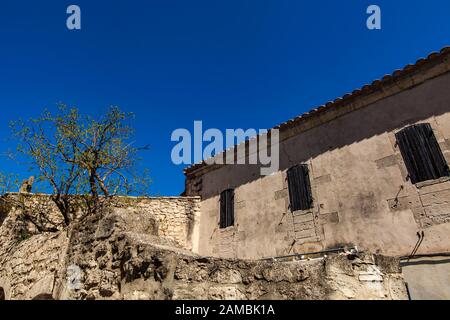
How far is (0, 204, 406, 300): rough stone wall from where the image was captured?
2668 mm

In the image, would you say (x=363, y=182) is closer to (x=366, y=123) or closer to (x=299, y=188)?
(x=366, y=123)

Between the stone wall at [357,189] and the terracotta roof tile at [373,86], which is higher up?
the terracotta roof tile at [373,86]

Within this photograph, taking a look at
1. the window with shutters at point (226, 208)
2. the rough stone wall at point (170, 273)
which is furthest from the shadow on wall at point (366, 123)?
the rough stone wall at point (170, 273)

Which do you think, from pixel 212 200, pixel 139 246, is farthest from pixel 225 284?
pixel 212 200

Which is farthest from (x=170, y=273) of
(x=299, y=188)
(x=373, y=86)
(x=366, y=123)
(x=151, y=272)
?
(x=373, y=86)

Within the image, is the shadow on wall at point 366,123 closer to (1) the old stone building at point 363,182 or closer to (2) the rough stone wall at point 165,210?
(1) the old stone building at point 363,182

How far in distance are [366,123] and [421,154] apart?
172 centimetres

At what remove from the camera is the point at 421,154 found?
711 centimetres

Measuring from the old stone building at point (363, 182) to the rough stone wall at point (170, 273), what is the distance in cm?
468

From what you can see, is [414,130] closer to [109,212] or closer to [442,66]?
[442,66]

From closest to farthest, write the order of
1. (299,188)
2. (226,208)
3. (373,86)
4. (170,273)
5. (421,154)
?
(170,273), (421,154), (373,86), (299,188), (226,208)

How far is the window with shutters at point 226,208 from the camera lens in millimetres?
10773

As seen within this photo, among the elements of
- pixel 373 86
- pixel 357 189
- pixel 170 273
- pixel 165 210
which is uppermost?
pixel 373 86

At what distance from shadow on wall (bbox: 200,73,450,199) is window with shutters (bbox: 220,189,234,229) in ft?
1.76
